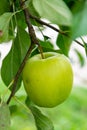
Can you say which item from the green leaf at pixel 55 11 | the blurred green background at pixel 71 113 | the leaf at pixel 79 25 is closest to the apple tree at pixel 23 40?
the green leaf at pixel 55 11

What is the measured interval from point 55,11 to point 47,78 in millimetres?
269

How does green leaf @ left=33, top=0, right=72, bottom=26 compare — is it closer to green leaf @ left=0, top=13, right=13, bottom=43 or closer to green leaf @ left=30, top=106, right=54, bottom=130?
green leaf @ left=0, top=13, right=13, bottom=43

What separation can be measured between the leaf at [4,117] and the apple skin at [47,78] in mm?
76

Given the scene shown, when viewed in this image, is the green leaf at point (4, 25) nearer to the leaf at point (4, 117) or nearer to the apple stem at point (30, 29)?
the apple stem at point (30, 29)

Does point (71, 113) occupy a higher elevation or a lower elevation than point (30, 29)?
lower

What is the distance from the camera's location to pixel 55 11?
0.79 m

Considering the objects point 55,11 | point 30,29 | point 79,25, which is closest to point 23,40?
point 30,29

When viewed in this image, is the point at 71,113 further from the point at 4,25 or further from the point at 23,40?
the point at 4,25

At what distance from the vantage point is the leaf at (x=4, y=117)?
1050mm

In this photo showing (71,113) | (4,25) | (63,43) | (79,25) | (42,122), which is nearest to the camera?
(79,25)

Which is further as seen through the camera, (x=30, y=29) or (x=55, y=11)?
(x=30, y=29)

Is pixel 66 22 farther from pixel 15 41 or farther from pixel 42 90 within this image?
pixel 15 41

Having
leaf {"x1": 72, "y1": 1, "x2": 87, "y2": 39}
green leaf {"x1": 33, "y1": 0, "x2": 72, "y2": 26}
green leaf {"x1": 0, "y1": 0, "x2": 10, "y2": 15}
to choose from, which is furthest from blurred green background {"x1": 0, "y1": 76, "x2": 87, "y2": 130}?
leaf {"x1": 72, "y1": 1, "x2": 87, "y2": 39}

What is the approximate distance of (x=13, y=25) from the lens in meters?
1.24
